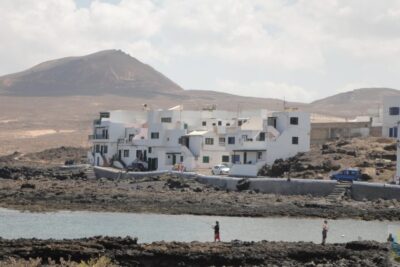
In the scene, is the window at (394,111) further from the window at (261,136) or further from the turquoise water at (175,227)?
the turquoise water at (175,227)

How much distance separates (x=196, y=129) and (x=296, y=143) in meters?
13.6

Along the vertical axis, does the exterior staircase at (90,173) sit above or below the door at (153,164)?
below

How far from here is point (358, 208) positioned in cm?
4612

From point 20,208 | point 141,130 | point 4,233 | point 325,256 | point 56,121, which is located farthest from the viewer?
point 56,121

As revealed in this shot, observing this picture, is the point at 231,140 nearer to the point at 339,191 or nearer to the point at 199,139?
the point at 199,139

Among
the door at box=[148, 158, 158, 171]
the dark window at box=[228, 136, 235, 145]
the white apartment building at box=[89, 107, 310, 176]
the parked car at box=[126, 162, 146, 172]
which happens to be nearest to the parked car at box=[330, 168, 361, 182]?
the white apartment building at box=[89, 107, 310, 176]

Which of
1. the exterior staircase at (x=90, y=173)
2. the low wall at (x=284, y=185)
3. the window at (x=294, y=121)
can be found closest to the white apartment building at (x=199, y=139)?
the window at (x=294, y=121)

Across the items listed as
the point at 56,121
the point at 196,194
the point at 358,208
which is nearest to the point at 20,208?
the point at 196,194

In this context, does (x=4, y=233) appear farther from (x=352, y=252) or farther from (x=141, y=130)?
(x=141, y=130)

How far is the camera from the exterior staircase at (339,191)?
5088 centimetres

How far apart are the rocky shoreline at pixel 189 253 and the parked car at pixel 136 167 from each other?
4752cm

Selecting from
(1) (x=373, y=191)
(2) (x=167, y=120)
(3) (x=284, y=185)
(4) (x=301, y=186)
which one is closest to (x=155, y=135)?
(2) (x=167, y=120)

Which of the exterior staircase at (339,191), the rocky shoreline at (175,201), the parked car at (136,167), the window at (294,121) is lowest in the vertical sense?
the rocky shoreline at (175,201)

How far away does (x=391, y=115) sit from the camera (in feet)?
242
